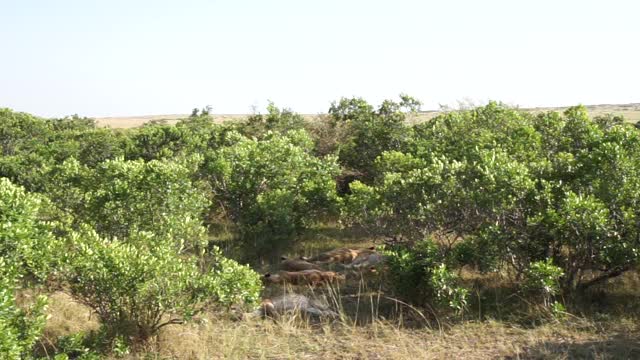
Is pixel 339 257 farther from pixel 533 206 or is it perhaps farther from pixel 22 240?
pixel 22 240

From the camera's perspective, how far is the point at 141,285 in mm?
6090

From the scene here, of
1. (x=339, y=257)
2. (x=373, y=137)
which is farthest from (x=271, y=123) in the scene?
(x=339, y=257)

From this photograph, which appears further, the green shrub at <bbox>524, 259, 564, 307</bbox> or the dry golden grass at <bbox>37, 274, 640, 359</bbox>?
the green shrub at <bbox>524, 259, 564, 307</bbox>

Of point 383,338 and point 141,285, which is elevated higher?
point 141,285

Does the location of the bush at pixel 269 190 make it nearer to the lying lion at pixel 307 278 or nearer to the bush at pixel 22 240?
the lying lion at pixel 307 278

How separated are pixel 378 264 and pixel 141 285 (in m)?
4.23

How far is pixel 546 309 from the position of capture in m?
7.55

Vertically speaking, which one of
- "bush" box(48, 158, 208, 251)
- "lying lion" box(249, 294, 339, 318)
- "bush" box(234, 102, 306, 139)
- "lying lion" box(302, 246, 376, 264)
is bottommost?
"lying lion" box(249, 294, 339, 318)

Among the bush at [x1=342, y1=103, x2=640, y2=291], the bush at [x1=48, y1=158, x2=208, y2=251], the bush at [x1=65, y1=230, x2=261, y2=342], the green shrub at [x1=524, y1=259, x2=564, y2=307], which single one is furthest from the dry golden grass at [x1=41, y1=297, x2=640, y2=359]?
the bush at [x1=48, y1=158, x2=208, y2=251]

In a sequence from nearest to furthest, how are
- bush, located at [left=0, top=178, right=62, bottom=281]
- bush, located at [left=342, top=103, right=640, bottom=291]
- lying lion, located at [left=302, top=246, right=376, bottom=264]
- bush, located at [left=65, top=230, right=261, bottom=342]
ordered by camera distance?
bush, located at [left=0, top=178, right=62, bottom=281] → bush, located at [left=65, top=230, right=261, bottom=342] → bush, located at [left=342, top=103, right=640, bottom=291] → lying lion, located at [left=302, top=246, right=376, bottom=264]

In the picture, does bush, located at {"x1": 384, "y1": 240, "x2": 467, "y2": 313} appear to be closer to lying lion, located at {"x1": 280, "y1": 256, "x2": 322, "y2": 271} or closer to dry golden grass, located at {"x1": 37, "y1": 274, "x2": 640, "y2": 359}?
dry golden grass, located at {"x1": 37, "y1": 274, "x2": 640, "y2": 359}

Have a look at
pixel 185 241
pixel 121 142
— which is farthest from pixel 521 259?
pixel 121 142

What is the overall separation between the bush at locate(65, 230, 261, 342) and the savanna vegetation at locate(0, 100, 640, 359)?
2cm

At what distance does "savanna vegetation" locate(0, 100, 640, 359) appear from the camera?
6.21 metres
